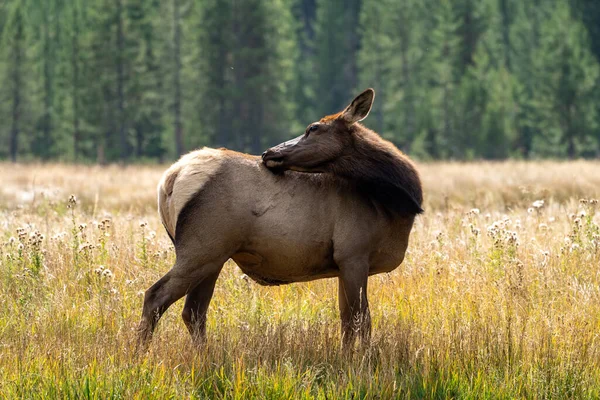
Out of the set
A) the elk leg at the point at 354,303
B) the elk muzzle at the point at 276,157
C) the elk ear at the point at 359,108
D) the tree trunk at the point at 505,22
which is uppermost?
the tree trunk at the point at 505,22

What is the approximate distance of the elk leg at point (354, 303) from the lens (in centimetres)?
590

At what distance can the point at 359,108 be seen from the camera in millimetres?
6211

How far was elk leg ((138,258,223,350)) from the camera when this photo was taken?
19.1 feet

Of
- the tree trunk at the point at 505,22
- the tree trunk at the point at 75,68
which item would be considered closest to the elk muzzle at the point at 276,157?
the tree trunk at the point at 75,68

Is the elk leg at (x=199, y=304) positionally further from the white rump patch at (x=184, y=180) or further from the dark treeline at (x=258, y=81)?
the dark treeline at (x=258, y=81)

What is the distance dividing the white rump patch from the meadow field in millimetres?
951

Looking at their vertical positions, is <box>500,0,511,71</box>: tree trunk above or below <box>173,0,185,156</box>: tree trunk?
above

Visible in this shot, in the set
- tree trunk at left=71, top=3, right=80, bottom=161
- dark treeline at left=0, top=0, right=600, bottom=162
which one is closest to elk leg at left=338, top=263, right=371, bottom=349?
dark treeline at left=0, top=0, right=600, bottom=162

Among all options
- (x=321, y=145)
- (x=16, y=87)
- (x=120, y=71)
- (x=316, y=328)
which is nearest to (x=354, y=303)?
(x=316, y=328)

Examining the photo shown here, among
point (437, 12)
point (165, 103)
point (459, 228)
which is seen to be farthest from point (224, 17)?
point (459, 228)

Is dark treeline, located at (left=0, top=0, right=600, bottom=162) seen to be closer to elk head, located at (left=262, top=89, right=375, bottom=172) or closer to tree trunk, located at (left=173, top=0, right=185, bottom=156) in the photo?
tree trunk, located at (left=173, top=0, right=185, bottom=156)

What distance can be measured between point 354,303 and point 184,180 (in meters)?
1.55

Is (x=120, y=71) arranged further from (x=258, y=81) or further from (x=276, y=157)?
(x=276, y=157)

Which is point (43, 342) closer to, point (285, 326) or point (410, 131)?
point (285, 326)
